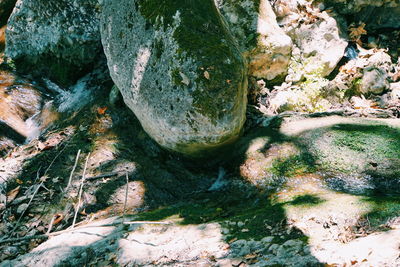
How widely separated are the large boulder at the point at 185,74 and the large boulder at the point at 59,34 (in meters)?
2.51

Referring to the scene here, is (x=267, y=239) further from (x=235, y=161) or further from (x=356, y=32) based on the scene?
(x=356, y=32)

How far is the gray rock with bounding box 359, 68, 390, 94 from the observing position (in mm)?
5922

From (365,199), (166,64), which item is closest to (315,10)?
(166,64)

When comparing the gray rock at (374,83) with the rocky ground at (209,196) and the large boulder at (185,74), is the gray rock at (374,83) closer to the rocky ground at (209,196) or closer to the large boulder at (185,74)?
the rocky ground at (209,196)

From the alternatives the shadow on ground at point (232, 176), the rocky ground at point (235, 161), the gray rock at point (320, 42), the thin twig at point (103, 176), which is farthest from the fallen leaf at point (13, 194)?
the gray rock at point (320, 42)

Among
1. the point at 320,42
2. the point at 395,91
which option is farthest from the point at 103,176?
the point at 395,91

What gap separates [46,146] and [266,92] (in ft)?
13.0

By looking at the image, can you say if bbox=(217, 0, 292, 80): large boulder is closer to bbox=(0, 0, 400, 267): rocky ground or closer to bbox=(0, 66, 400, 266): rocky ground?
bbox=(0, 0, 400, 267): rocky ground

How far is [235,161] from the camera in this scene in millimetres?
4559

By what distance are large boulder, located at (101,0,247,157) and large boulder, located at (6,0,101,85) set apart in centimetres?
251

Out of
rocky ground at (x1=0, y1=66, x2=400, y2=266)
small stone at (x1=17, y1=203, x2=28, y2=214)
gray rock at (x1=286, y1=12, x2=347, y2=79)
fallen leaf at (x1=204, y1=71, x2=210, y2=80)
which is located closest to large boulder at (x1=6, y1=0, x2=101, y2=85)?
rocky ground at (x1=0, y1=66, x2=400, y2=266)

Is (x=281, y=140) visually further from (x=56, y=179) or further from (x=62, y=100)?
(x=62, y=100)

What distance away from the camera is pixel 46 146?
17.4 ft

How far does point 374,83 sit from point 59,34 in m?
6.27
